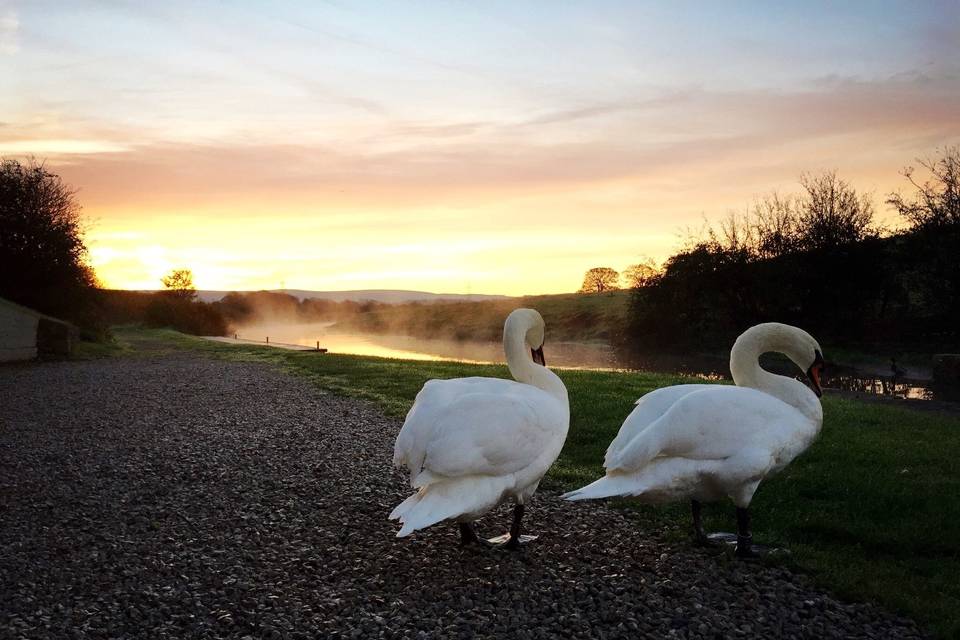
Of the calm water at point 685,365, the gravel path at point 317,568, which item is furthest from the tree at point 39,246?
the gravel path at point 317,568

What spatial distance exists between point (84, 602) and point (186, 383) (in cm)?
1551

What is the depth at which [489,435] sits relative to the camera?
5.58m

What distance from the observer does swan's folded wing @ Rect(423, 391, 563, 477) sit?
17.8 feet

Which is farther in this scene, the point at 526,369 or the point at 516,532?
the point at 526,369

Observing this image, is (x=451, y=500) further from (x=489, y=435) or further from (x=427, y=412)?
(x=427, y=412)

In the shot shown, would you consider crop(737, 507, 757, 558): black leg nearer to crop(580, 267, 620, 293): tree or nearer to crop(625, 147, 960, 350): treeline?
crop(625, 147, 960, 350): treeline

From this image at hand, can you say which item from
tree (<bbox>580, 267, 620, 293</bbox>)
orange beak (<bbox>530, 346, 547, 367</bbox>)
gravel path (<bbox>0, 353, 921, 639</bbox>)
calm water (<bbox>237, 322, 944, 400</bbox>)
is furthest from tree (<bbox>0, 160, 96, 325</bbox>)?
tree (<bbox>580, 267, 620, 293</bbox>)

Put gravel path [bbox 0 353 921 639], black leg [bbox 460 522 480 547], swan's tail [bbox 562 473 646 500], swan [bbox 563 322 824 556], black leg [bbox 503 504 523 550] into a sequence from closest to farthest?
1. gravel path [bbox 0 353 921 639]
2. swan's tail [bbox 562 473 646 500]
3. swan [bbox 563 322 824 556]
4. black leg [bbox 503 504 523 550]
5. black leg [bbox 460 522 480 547]

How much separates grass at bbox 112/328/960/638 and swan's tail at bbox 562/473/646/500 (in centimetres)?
137

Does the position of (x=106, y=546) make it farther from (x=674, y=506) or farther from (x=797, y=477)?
(x=797, y=477)

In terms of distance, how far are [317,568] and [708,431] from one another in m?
3.38

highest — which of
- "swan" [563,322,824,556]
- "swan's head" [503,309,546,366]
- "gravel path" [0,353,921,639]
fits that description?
"swan's head" [503,309,546,366]

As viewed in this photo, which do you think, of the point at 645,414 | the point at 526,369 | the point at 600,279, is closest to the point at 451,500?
the point at 526,369

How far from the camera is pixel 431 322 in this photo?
3029 inches
